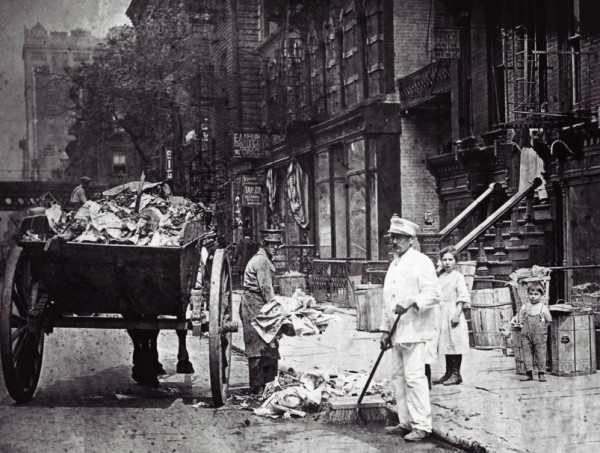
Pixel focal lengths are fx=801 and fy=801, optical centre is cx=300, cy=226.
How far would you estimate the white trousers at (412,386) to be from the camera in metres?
7.04

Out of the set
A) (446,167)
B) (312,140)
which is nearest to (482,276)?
(446,167)

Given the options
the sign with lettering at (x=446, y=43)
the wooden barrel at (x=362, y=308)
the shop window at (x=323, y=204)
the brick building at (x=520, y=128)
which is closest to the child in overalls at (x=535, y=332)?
the brick building at (x=520, y=128)

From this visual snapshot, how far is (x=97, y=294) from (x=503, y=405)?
431 cm

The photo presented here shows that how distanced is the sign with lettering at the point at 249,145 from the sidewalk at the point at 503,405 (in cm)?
1981

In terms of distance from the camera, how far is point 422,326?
7.27 m

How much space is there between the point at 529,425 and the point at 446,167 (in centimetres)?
1292

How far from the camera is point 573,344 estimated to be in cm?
980

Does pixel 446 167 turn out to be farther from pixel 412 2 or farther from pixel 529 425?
pixel 529 425

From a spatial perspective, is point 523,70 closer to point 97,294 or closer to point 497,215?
point 497,215

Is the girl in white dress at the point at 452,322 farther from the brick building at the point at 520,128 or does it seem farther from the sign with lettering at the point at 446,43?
the sign with lettering at the point at 446,43

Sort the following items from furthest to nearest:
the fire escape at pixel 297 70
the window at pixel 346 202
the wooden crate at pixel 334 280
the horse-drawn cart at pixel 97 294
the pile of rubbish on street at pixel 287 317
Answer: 1. the fire escape at pixel 297 70
2. the window at pixel 346 202
3. the wooden crate at pixel 334 280
4. the pile of rubbish on street at pixel 287 317
5. the horse-drawn cart at pixel 97 294

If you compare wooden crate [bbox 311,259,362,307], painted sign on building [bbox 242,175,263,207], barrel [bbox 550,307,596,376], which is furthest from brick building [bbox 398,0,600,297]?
painted sign on building [bbox 242,175,263,207]

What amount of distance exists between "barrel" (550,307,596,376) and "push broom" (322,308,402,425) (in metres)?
3.04

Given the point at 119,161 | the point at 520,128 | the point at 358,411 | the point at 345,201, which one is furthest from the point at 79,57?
the point at 358,411
